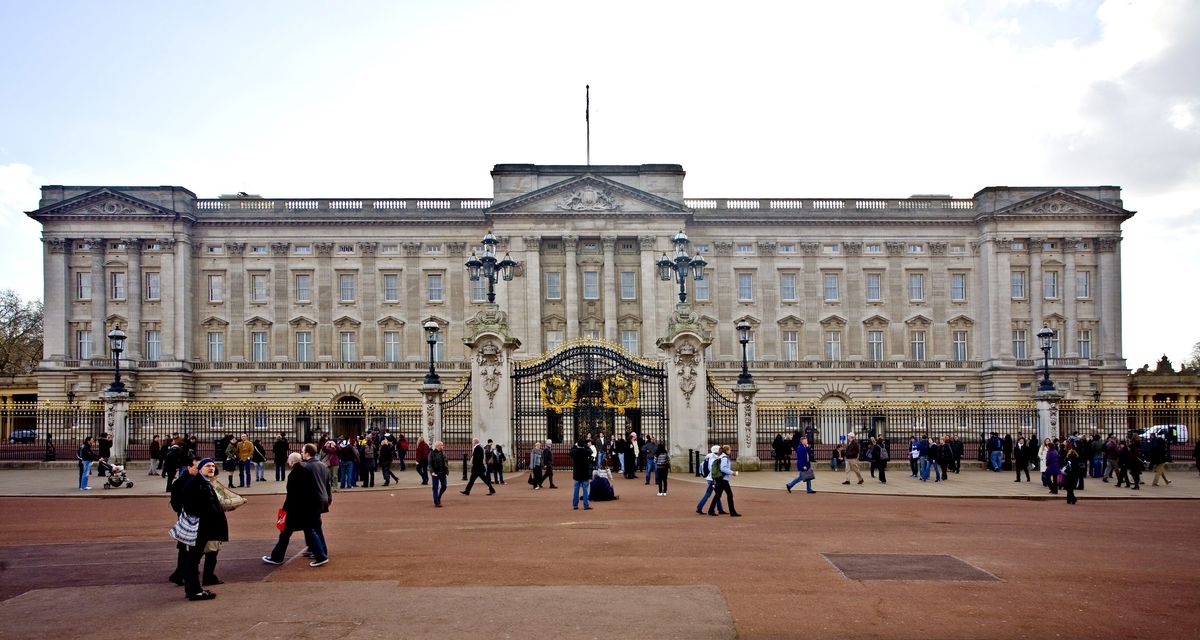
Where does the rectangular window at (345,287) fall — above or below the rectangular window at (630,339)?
above

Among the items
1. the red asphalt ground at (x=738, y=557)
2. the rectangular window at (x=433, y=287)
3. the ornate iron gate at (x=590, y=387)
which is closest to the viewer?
the red asphalt ground at (x=738, y=557)

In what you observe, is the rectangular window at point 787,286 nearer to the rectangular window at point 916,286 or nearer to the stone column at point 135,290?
the rectangular window at point 916,286

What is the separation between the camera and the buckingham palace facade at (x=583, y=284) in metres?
67.5

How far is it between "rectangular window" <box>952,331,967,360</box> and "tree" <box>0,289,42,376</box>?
7767 cm

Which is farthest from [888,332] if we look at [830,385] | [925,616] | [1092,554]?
[925,616]

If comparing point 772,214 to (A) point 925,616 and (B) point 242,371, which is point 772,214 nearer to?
(B) point 242,371

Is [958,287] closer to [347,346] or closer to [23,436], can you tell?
[347,346]

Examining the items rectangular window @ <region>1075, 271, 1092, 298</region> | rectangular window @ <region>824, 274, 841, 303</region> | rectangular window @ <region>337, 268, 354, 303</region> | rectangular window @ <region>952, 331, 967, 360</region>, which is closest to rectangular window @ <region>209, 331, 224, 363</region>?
rectangular window @ <region>337, 268, 354, 303</region>

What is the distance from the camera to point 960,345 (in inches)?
2781

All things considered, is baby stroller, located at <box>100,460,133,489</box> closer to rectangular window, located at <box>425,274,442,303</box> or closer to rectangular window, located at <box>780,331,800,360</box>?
rectangular window, located at <box>425,274,442,303</box>

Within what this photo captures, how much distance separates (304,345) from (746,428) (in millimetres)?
45526

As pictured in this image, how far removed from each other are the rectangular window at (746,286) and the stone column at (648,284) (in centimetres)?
650

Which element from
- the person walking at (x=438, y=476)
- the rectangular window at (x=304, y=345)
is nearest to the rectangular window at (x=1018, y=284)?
the rectangular window at (x=304, y=345)

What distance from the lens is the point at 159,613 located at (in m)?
11.0
